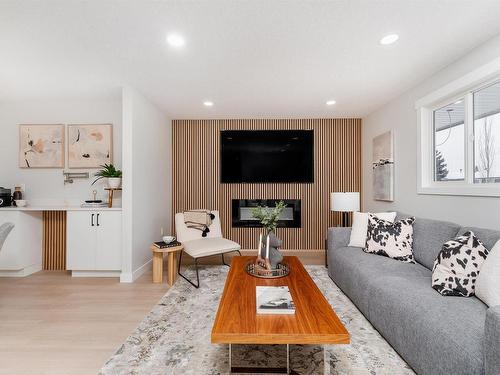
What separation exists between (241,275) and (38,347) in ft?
5.03

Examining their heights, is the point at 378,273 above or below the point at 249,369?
above

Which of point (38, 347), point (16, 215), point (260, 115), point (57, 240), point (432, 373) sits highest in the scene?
point (260, 115)

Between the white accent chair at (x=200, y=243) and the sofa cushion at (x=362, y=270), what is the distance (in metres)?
1.26

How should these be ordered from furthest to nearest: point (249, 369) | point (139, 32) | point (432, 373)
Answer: point (139, 32), point (249, 369), point (432, 373)

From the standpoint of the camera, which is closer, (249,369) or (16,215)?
(249,369)

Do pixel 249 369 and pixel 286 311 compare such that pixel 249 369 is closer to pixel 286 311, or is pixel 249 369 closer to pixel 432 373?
pixel 286 311

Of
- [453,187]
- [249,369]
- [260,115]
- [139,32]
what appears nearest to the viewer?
[249,369]

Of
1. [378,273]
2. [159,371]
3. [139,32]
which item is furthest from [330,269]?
[139,32]

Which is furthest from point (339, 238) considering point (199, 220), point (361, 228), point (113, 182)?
point (113, 182)

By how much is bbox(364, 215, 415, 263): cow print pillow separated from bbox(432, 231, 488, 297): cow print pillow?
2.23 ft

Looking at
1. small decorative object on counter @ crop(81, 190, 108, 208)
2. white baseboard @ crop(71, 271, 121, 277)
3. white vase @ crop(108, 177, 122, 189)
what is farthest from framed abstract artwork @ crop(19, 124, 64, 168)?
white baseboard @ crop(71, 271, 121, 277)

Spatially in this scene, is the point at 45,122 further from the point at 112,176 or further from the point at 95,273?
the point at 95,273

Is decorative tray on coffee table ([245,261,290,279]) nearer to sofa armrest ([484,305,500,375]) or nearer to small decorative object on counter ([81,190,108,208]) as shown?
sofa armrest ([484,305,500,375])

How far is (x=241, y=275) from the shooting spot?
2053mm
